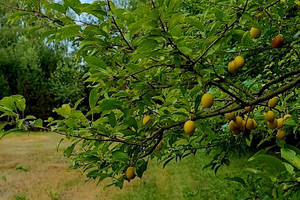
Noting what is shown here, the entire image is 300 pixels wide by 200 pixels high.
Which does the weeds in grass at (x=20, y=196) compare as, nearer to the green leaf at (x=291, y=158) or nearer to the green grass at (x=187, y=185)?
the green grass at (x=187, y=185)

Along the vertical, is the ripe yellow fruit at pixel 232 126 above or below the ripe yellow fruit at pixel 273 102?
below

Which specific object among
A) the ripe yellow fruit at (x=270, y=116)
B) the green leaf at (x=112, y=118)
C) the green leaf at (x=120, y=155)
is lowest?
the green leaf at (x=120, y=155)

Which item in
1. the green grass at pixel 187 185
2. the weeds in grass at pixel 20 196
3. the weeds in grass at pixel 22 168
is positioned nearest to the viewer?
the green grass at pixel 187 185

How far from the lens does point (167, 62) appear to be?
3.33ft

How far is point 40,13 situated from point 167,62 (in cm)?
45

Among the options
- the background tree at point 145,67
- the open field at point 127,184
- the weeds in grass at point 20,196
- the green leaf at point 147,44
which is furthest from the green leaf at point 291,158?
the weeds in grass at point 20,196

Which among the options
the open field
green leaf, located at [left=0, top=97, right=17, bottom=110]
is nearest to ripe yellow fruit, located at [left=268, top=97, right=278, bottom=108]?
green leaf, located at [left=0, top=97, right=17, bottom=110]

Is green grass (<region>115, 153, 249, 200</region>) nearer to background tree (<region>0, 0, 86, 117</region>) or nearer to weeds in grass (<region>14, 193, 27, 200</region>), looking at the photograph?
weeds in grass (<region>14, 193, 27, 200</region>)

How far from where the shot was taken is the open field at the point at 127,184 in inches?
212

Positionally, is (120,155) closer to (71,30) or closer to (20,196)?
(71,30)

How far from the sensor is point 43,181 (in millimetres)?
7105

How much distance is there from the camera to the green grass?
16.8ft

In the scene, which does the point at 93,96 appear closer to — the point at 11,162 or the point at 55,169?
the point at 55,169

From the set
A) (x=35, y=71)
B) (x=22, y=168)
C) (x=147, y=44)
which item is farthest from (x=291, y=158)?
(x=35, y=71)
